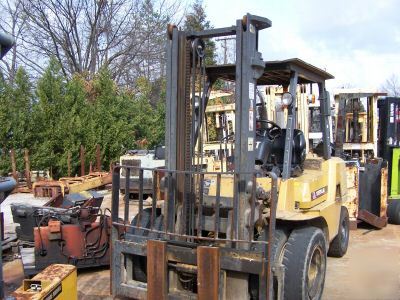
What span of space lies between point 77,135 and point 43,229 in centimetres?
1299

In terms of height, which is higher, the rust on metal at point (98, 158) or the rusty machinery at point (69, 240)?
the rust on metal at point (98, 158)

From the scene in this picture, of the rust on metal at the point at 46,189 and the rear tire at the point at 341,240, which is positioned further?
the rust on metal at the point at 46,189

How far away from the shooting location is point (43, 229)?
6402 millimetres

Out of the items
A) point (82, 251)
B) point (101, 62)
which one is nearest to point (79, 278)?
point (82, 251)

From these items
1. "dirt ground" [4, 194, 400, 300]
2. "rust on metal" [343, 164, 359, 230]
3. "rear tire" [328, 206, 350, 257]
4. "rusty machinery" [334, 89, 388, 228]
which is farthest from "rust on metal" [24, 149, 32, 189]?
"rear tire" [328, 206, 350, 257]

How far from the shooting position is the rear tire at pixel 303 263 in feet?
15.4

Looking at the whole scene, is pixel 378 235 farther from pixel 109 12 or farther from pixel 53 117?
pixel 109 12

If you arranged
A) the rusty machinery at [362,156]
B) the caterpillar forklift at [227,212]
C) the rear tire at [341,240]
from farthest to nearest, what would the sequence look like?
the rusty machinery at [362,156] < the rear tire at [341,240] < the caterpillar forklift at [227,212]

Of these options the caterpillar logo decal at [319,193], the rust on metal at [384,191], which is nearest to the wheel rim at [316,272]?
the caterpillar logo decal at [319,193]

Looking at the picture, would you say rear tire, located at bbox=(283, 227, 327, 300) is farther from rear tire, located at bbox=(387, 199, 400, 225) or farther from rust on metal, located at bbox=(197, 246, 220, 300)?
rear tire, located at bbox=(387, 199, 400, 225)

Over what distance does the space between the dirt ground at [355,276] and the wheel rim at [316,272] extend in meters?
0.43

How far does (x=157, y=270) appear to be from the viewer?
4.45 meters

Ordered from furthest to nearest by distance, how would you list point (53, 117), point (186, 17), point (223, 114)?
point (186, 17) < point (53, 117) < point (223, 114)

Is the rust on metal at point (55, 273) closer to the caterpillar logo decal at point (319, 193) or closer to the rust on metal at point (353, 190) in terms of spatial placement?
the caterpillar logo decal at point (319, 193)
